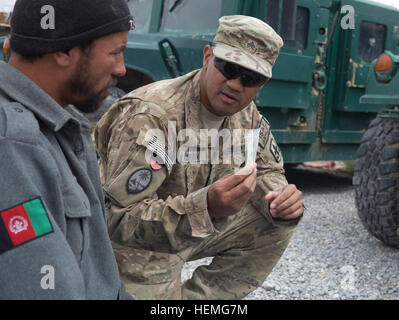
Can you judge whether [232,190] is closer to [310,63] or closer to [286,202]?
[286,202]

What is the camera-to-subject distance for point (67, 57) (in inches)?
46.5

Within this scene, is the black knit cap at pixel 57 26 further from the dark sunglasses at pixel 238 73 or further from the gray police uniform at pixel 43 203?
the dark sunglasses at pixel 238 73

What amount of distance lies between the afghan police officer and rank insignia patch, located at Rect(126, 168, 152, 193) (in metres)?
0.40

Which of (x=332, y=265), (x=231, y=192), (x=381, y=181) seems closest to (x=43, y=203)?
(x=231, y=192)

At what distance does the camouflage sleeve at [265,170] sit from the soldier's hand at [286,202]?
5.9 inches

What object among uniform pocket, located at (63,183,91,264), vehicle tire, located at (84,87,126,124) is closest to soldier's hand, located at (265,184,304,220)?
uniform pocket, located at (63,183,91,264)

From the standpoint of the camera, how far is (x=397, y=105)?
3174 millimetres

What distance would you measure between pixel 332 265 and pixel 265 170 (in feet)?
3.14

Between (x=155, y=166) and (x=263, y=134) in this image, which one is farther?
(x=263, y=134)

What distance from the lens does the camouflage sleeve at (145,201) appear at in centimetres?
172

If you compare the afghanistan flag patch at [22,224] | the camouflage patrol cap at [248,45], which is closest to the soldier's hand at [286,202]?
the camouflage patrol cap at [248,45]
